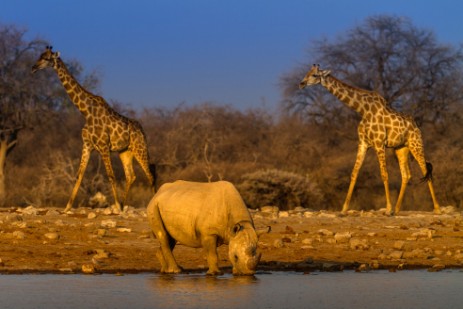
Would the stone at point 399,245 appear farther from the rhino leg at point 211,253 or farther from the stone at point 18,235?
the stone at point 18,235

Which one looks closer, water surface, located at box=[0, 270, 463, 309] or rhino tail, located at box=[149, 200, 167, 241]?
water surface, located at box=[0, 270, 463, 309]

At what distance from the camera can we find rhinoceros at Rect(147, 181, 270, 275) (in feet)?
40.0

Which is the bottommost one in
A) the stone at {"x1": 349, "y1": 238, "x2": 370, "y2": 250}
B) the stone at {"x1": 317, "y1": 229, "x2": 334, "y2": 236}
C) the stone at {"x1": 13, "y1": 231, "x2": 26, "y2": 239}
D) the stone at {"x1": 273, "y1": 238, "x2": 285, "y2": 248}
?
the stone at {"x1": 13, "y1": 231, "x2": 26, "y2": 239}

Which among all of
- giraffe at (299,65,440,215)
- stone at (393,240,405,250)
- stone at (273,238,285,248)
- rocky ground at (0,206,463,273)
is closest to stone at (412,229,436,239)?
rocky ground at (0,206,463,273)

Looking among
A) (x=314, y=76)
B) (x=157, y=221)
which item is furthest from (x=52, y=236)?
(x=314, y=76)

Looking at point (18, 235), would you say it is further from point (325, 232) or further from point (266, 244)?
point (325, 232)

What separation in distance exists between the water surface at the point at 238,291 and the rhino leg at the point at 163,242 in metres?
0.22

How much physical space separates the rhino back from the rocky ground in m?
0.88

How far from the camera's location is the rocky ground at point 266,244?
13.9 metres

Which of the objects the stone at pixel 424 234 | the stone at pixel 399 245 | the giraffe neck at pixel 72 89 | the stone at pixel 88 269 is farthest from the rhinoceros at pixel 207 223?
the giraffe neck at pixel 72 89

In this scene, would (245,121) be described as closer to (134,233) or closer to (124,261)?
(134,233)

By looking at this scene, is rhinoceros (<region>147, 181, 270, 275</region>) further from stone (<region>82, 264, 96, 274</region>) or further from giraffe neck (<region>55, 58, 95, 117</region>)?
giraffe neck (<region>55, 58, 95, 117</region>)

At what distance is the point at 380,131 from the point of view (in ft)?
72.8

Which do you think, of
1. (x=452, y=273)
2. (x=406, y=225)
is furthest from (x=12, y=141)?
(x=452, y=273)
